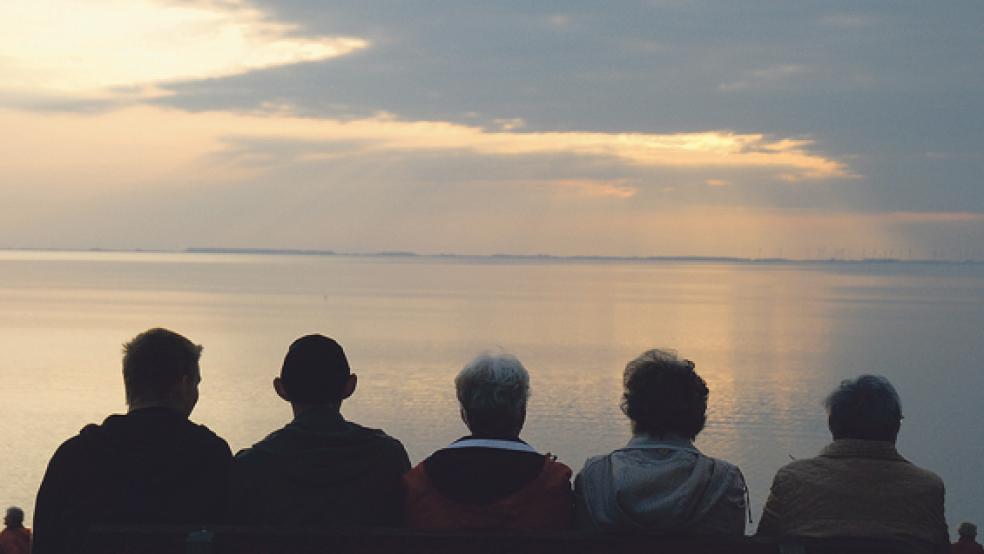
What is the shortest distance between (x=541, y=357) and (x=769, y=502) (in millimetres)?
43619

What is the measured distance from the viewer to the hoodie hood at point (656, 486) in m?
3.16

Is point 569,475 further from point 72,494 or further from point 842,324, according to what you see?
point 842,324

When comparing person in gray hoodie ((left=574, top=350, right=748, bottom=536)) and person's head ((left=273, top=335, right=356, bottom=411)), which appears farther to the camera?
person's head ((left=273, top=335, right=356, bottom=411))

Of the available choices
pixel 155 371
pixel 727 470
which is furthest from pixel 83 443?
pixel 727 470

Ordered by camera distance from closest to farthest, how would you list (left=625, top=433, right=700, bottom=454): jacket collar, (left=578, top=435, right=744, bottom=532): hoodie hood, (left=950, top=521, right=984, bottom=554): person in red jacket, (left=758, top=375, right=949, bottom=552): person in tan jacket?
(left=578, top=435, right=744, bottom=532): hoodie hood → (left=625, top=433, right=700, bottom=454): jacket collar → (left=758, top=375, right=949, bottom=552): person in tan jacket → (left=950, top=521, right=984, bottom=554): person in red jacket

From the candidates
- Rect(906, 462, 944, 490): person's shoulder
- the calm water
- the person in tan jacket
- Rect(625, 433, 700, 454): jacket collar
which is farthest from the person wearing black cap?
the calm water

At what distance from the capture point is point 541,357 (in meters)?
47.1

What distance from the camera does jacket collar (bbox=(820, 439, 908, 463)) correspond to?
→ 3.48 m

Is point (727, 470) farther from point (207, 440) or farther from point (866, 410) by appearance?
point (207, 440)

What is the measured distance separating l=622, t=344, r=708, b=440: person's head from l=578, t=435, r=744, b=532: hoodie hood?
0.15 ft

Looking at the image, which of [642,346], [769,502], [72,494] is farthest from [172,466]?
[642,346]

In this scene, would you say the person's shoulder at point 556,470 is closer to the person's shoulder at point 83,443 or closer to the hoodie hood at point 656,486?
the hoodie hood at point 656,486

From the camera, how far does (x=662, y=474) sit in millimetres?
3207

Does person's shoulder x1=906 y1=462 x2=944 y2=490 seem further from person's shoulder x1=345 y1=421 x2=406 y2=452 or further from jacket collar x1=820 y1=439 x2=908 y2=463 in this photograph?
person's shoulder x1=345 y1=421 x2=406 y2=452
